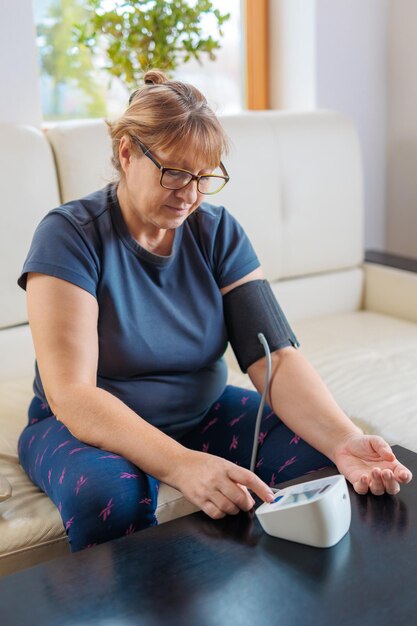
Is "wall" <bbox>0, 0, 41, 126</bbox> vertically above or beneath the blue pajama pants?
above

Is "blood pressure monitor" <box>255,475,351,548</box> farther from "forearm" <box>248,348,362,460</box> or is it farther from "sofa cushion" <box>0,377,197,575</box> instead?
"sofa cushion" <box>0,377,197,575</box>

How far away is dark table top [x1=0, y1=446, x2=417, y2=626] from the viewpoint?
102 centimetres

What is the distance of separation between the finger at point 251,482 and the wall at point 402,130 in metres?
2.19

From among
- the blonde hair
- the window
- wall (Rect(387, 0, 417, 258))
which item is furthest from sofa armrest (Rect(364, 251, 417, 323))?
the blonde hair

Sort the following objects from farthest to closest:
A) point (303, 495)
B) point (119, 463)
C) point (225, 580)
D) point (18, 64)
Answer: point (18, 64) < point (119, 463) < point (303, 495) < point (225, 580)

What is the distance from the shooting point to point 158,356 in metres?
1.62

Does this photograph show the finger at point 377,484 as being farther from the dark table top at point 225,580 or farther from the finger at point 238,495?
the finger at point 238,495

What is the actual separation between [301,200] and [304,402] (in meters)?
1.19

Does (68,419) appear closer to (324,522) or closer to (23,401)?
(324,522)

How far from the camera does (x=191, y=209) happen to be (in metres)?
1.56

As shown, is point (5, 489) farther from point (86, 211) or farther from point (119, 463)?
point (86, 211)

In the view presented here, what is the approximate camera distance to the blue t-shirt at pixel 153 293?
1560 millimetres

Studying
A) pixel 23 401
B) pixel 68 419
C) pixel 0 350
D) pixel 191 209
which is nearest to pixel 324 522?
pixel 68 419

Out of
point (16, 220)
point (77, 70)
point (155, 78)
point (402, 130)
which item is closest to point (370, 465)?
point (155, 78)
